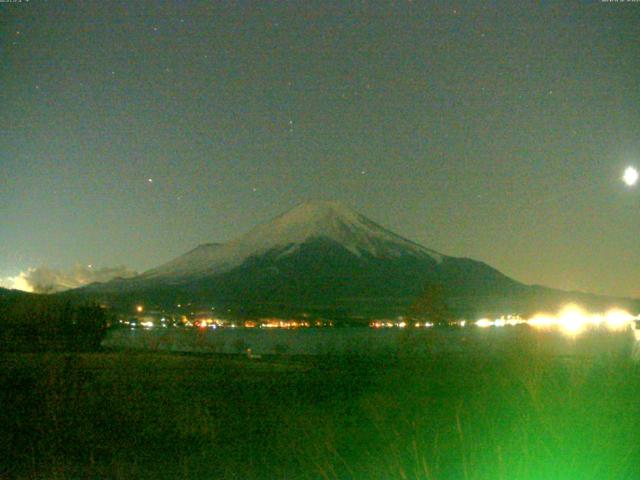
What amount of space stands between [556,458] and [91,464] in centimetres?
609

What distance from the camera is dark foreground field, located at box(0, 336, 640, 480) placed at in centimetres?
1084

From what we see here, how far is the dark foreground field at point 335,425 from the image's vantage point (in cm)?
1084

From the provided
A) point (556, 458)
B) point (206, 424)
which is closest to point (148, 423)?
point (206, 424)

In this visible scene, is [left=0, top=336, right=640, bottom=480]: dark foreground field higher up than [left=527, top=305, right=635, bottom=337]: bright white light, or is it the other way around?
[left=527, top=305, right=635, bottom=337]: bright white light

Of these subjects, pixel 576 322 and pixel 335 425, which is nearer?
pixel 335 425

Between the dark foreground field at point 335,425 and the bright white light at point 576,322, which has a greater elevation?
the bright white light at point 576,322

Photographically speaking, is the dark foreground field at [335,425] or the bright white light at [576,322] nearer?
the dark foreground field at [335,425]

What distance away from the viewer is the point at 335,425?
1562cm

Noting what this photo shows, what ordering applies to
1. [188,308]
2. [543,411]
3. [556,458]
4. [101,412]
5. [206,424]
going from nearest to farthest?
[556,458], [543,411], [206,424], [101,412], [188,308]

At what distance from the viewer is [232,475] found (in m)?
11.1

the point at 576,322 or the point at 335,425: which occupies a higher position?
the point at 576,322

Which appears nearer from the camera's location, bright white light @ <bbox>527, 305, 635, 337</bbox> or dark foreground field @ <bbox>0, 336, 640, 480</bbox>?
dark foreground field @ <bbox>0, 336, 640, 480</bbox>

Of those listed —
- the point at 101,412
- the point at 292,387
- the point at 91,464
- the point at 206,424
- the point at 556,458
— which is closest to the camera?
the point at 556,458

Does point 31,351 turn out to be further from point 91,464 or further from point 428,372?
point 91,464
